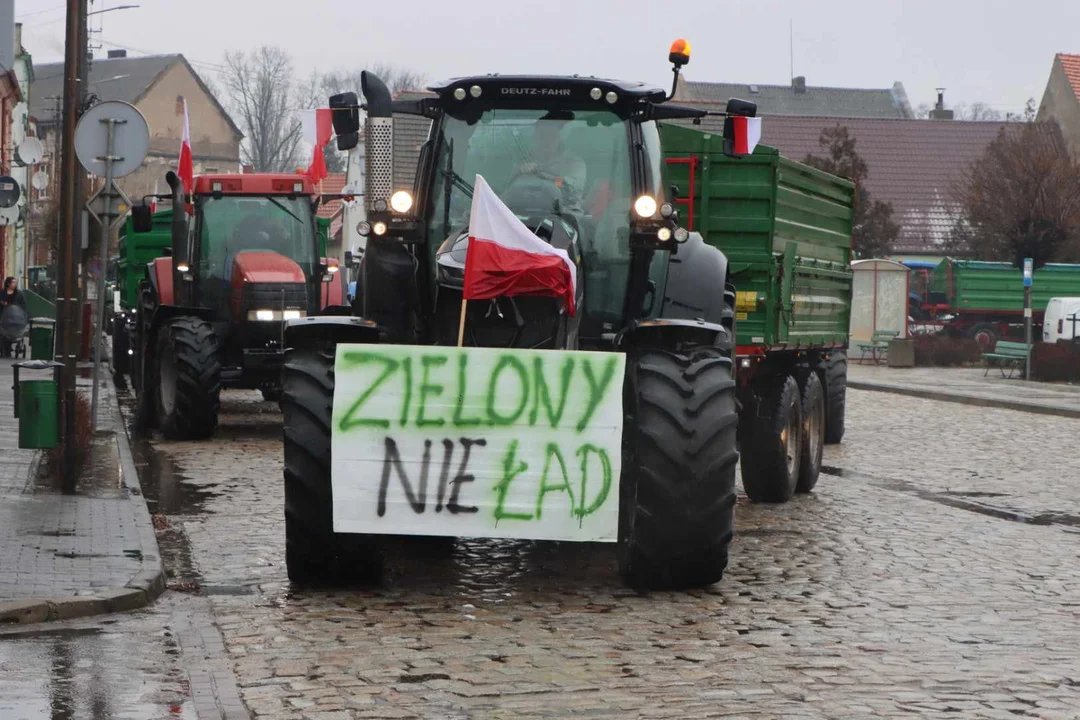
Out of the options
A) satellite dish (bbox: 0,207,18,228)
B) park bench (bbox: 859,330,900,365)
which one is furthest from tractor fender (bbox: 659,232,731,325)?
park bench (bbox: 859,330,900,365)

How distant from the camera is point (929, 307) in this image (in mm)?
57000

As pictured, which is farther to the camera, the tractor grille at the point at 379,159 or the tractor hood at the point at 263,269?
the tractor hood at the point at 263,269

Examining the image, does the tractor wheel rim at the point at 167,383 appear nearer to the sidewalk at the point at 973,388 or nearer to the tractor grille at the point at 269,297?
the tractor grille at the point at 269,297

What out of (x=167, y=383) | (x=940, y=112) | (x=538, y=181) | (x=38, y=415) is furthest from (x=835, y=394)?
(x=940, y=112)

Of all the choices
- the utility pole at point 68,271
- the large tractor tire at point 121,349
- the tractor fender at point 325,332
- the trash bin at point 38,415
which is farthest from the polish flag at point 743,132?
the large tractor tire at point 121,349

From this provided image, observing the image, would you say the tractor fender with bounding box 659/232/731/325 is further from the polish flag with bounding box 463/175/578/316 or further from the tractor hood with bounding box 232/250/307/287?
the tractor hood with bounding box 232/250/307/287

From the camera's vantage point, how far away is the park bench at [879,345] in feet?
149

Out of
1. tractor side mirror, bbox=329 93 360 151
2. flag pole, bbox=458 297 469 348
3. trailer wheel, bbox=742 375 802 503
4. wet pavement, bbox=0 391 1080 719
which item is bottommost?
wet pavement, bbox=0 391 1080 719

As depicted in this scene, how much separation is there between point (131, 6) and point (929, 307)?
31.9 metres

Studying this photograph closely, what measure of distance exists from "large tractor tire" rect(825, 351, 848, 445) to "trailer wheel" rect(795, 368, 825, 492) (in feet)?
9.62

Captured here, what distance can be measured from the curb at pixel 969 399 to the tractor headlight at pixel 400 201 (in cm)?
1850

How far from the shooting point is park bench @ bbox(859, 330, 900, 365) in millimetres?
45375

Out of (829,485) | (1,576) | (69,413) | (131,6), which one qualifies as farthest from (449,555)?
(131,6)

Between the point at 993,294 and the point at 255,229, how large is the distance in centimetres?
3702
